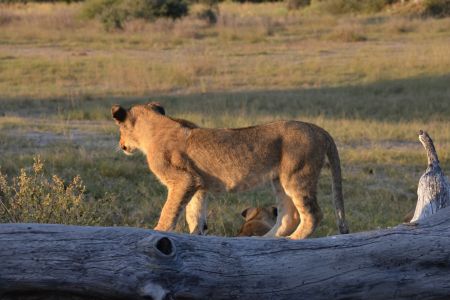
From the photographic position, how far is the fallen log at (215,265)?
13.8 ft

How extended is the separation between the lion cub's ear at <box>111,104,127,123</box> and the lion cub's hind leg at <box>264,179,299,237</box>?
1.42 meters

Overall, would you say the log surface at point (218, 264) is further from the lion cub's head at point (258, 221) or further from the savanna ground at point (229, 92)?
the savanna ground at point (229, 92)

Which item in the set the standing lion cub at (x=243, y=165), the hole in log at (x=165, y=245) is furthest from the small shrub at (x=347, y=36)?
the hole in log at (x=165, y=245)

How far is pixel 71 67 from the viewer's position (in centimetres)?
2192

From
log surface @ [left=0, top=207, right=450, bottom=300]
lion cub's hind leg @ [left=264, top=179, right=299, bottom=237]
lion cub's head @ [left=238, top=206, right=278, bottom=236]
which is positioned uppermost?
log surface @ [left=0, top=207, right=450, bottom=300]

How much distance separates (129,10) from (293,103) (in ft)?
60.3

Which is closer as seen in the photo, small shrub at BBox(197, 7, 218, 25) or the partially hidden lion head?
the partially hidden lion head

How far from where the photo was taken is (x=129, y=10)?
111 feet

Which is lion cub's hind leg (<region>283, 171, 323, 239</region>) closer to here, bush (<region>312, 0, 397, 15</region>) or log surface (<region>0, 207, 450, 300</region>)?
log surface (<region>0, 207, 450, 300</region>)

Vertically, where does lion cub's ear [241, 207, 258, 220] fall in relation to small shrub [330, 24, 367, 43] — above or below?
above

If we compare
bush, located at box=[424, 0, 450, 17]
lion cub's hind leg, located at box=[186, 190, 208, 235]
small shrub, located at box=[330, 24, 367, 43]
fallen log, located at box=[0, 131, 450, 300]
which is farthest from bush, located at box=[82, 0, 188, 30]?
fallen log, located at box=[0, 131, 450, 300]

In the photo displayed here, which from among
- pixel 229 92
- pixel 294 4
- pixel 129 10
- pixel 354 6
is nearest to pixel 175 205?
pixel 229 92

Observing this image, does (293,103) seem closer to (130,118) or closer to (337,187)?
(130,118)

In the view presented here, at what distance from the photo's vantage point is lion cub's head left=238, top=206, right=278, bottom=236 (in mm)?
7473
